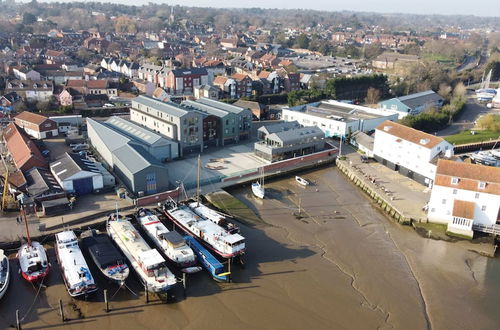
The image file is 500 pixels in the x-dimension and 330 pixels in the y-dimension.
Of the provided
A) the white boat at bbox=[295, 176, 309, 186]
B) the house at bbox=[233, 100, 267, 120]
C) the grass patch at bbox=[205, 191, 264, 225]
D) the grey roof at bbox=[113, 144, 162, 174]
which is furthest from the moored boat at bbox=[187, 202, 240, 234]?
the house at bbox=[233, 100, 267, 120]

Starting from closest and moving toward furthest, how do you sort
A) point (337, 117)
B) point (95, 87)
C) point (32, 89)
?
point (337, 117), point (32, 89), point (95, 87)

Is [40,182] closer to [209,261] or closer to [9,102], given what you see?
[209,261]

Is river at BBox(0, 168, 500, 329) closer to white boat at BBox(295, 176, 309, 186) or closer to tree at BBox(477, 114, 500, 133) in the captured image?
white boat at BBox(295, 176, 309, 186)

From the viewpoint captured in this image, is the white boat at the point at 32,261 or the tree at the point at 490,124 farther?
the tree at the point at 490,124

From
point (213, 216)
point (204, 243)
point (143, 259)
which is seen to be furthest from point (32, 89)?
point (143, 259)

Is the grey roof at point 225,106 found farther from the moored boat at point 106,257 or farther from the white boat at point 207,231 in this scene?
the moored boat at point 106,257

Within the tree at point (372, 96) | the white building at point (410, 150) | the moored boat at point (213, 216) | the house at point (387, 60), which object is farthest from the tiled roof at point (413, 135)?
the house at point (387, 60)

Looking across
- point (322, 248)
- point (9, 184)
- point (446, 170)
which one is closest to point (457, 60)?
point (446, 170)
